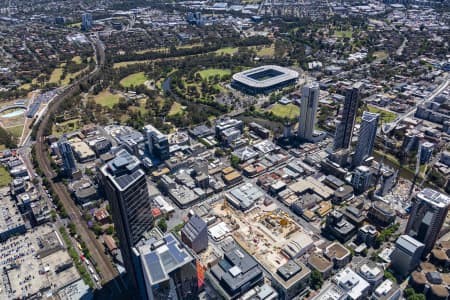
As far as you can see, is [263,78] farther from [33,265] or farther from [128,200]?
[33,265]

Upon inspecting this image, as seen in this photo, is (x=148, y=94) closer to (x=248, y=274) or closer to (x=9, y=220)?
(x=9, y=220)

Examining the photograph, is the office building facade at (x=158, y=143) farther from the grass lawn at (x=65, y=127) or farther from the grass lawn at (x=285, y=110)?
the grass lawn at (x=285, y=110)

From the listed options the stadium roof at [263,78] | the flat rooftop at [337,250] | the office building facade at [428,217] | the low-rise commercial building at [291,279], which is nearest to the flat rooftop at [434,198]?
the office building facade at [428,217]

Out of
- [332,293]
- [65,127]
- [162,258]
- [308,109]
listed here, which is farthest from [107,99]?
[332,293]

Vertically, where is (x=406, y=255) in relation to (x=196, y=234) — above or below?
below

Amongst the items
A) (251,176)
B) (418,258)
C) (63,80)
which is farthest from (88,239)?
(63,80)
